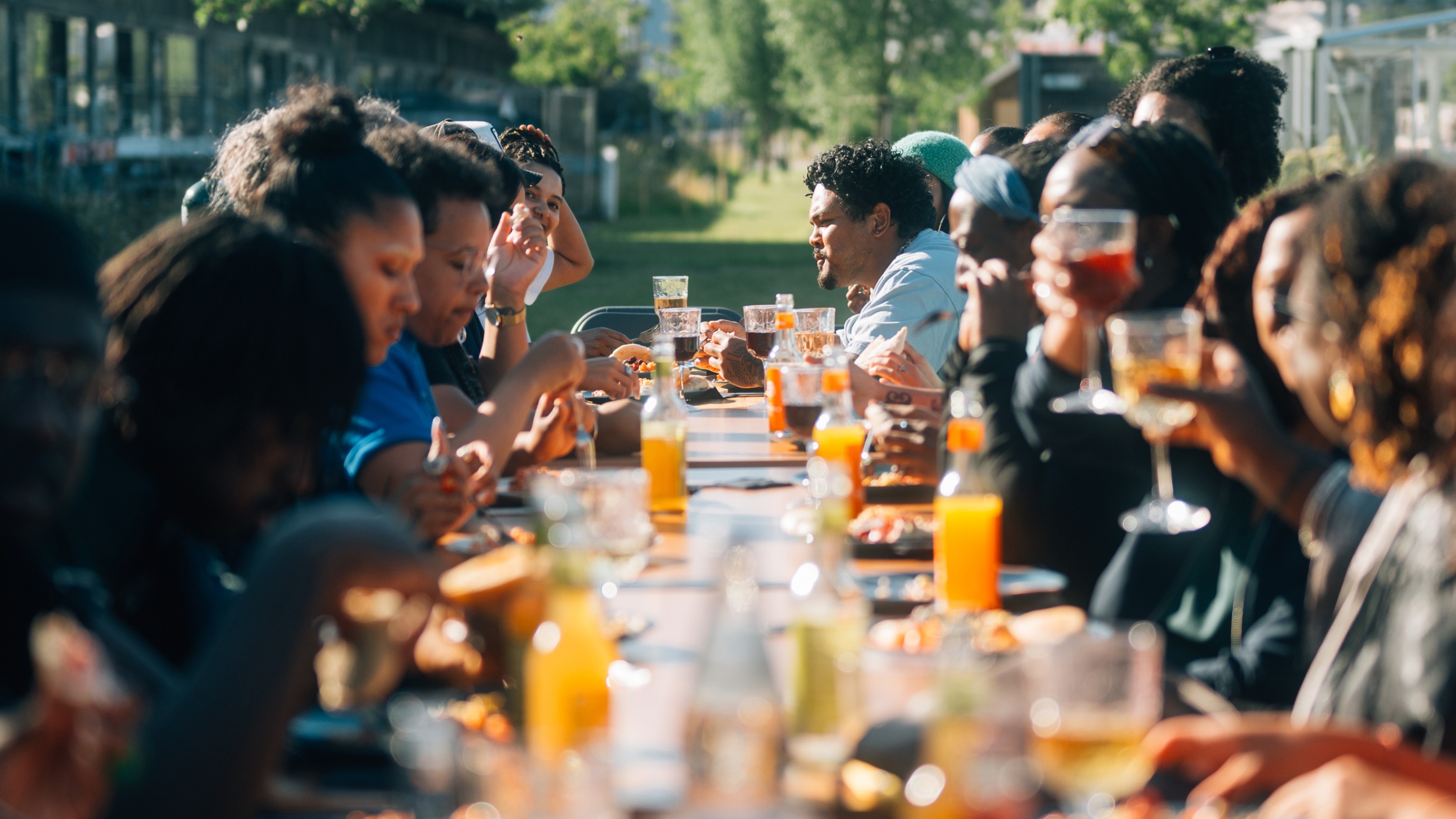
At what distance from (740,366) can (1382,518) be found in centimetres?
382

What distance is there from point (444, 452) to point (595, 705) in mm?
1488

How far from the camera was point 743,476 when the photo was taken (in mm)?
3775

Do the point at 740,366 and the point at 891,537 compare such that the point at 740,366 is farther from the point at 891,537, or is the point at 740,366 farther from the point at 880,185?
the point at 891,537

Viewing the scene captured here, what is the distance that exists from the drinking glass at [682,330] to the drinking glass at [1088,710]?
3444 millimetres

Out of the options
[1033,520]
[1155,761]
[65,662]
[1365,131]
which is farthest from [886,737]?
[1365,131]

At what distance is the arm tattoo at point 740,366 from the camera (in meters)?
5.72

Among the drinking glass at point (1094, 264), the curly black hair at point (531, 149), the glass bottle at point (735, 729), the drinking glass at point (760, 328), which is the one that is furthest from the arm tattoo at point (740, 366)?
the glass bottle at point (735, 729)

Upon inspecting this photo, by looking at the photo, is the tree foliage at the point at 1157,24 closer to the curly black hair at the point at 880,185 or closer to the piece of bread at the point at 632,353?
the curly black hair at the point at 880,185

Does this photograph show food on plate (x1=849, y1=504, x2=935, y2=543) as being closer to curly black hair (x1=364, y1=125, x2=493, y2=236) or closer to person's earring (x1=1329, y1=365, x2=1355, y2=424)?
person's earring (x1=1329, y1=365, x2=1355, y2=424)

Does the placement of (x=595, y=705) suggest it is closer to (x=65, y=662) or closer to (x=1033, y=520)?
(x=65, y=662)

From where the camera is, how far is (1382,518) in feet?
6.69

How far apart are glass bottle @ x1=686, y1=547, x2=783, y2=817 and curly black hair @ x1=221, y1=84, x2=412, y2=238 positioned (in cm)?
187

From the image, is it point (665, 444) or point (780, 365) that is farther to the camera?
point (780, 365)

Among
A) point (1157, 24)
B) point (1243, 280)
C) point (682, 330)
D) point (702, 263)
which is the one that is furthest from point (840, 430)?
point (702, 263)
